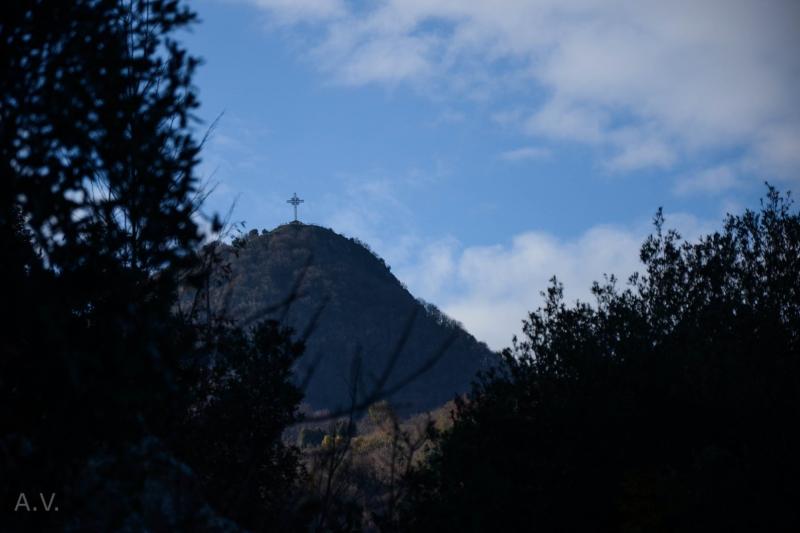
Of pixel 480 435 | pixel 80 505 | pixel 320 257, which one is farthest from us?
pixel 320 257

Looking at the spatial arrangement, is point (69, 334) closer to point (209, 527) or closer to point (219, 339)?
point (209, 527)

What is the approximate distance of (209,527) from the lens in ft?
29.2

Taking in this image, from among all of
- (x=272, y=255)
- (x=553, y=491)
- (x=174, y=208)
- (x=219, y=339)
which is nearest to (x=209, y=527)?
(x=174, y=208)

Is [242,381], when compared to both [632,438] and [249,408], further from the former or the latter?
[632,438]

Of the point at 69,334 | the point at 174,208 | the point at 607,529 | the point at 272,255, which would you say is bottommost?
the point at 607,529

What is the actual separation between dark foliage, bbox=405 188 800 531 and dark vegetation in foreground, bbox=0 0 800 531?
2.0 inches

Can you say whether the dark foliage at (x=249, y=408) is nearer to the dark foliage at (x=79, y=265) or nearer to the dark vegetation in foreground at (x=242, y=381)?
the dark vegetation in foreground at (x=242, y=381)

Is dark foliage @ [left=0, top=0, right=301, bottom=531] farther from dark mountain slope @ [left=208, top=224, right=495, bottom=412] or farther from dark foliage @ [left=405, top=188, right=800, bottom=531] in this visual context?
dark mountain slope @ [left=208, top=224, right=495, bottom=412]

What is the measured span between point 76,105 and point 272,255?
166m

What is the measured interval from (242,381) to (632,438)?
27.0ft

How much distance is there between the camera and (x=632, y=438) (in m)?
17.8

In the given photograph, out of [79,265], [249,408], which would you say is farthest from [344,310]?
[79,265]

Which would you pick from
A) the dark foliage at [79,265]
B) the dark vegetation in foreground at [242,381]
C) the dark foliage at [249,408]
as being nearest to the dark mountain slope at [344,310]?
the dark vegetation in foreground at [242,381]

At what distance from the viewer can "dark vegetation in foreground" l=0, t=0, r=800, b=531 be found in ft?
17.9
